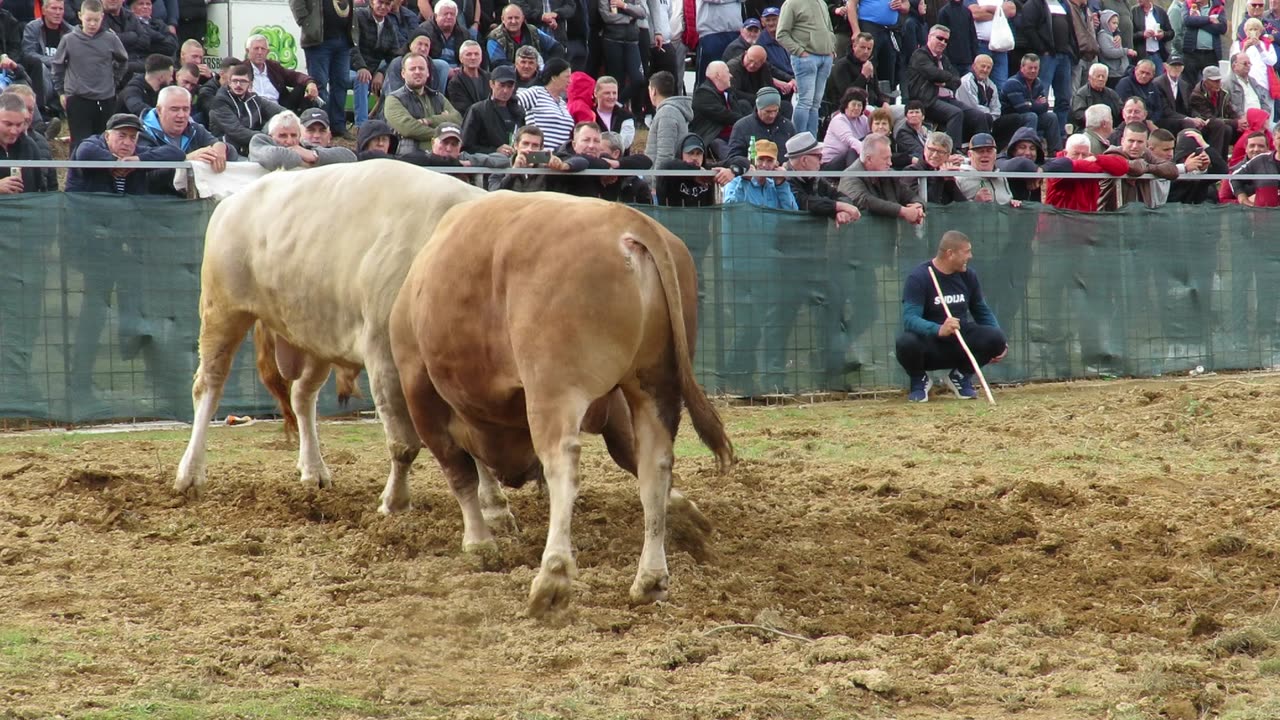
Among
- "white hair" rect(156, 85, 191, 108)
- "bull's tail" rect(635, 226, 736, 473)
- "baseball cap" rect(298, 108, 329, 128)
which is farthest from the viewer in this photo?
"baseball cap" rect(298, 108, 329, 128)

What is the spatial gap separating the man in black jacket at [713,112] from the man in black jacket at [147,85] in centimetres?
482

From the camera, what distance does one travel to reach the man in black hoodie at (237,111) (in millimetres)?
12633

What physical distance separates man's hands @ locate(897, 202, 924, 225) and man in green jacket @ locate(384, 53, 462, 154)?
4.05 m

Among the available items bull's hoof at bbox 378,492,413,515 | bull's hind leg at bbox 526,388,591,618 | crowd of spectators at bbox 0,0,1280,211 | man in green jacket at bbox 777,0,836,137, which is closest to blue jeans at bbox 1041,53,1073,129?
crowd of spectators at bbox 0,0,1280,211

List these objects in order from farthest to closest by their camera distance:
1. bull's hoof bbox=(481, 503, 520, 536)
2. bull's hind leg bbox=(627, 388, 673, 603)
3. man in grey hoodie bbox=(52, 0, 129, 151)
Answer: man in grey hoodie bbox=(52, 0, 129, 151) → bull's hoof bbox=(481, 503, 520, 536) → bull's hind leg bbox=(627, 388, 673, 603)

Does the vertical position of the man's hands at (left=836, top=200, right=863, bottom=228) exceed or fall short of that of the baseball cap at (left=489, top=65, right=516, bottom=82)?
it falls short

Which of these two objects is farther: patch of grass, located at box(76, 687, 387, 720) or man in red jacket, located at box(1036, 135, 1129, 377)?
man in red jacket, located at box(1036, 135, 1129, 377)

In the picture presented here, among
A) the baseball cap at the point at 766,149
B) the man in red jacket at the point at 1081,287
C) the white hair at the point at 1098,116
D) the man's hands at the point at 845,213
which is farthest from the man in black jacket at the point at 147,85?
the white hair at the point at 1098,116

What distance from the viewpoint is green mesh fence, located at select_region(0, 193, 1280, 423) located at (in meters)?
10.8

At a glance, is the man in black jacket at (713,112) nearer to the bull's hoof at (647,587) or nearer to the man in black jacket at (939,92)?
the man in black jacket at (939,92)

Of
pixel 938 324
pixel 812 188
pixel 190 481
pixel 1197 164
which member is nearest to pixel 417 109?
pixel 812 188

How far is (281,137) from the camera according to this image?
11.5 meters

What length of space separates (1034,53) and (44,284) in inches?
494

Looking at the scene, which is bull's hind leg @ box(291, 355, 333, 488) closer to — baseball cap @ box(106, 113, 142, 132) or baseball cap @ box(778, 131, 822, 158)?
baseball cap @ box(106, 113, 142, 132)
